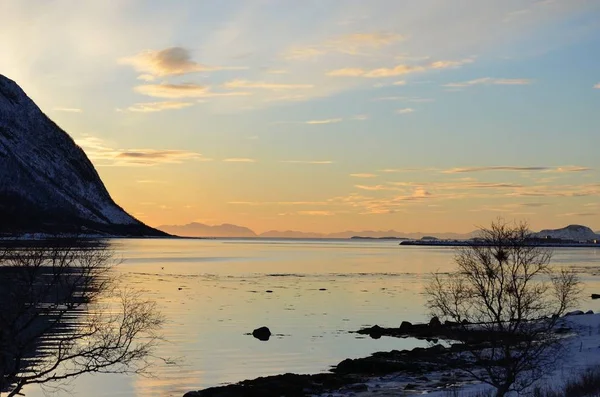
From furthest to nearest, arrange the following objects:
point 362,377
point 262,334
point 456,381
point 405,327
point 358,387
Answer: point 405,327, point 262,334, point 362,377, point 456,381, point 358,387

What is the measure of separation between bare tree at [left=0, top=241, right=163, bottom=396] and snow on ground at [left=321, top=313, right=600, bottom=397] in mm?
11506

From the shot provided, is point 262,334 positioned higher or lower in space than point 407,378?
higher

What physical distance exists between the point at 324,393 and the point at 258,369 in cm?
851

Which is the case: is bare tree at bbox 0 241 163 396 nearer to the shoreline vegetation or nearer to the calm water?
the calm water

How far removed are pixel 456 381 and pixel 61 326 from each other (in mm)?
32614

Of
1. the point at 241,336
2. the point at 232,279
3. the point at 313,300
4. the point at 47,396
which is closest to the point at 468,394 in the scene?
the point at 47,396

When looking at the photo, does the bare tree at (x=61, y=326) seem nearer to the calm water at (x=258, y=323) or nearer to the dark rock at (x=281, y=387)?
the calm water at (x=258, y=323)

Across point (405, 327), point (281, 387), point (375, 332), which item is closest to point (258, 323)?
point (375, 332)

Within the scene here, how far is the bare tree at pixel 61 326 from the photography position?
20.9 m

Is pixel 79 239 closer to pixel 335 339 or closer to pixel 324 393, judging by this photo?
pixel 324 393

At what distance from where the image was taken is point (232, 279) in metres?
117

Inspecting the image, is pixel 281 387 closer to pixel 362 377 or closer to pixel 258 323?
pixel 362 377

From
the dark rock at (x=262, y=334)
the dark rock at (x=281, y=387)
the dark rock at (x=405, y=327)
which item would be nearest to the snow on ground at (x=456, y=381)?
the dark rock at (x=281, y=387)

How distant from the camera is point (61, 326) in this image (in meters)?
55.3
